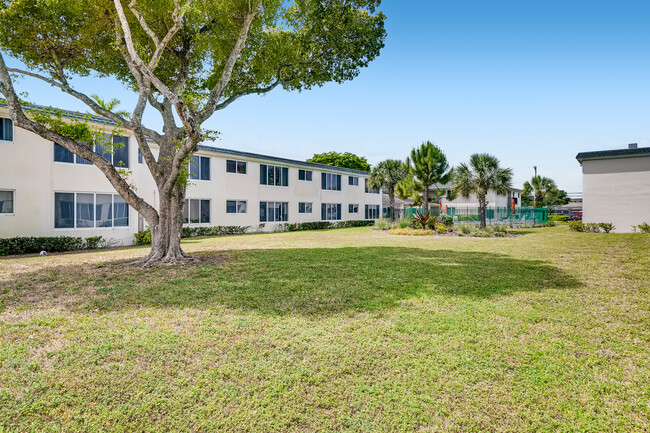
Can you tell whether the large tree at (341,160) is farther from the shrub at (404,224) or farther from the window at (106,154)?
the window at (106,154)

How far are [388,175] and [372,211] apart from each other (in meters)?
4.46

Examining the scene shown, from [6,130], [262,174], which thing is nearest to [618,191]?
[262,174]

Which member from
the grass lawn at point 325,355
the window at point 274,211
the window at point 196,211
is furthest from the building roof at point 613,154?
the window at point 196,211

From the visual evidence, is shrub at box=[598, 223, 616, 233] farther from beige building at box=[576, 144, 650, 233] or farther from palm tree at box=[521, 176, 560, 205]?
palm tree at box=[521, 176, 560, 205]

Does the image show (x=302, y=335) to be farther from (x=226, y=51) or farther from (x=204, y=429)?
(x=226, y=51)

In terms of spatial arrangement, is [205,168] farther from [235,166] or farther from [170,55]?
[170,55]

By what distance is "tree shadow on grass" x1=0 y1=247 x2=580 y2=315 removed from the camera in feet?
20.0

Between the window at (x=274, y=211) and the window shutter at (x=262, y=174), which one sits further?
the window at (x=274, y=211)

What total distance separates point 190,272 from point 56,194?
10.2 m

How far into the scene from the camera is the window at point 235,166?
2305 centimetres

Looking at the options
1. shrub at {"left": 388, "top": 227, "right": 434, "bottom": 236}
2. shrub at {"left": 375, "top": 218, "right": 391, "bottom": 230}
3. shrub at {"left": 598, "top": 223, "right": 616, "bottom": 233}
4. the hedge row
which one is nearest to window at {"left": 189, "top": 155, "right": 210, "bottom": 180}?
the hedge row

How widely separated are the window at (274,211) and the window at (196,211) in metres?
4.50

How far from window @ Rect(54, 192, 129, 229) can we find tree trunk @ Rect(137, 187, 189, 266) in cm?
722

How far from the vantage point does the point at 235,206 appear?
77.2 ft
